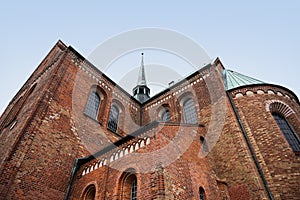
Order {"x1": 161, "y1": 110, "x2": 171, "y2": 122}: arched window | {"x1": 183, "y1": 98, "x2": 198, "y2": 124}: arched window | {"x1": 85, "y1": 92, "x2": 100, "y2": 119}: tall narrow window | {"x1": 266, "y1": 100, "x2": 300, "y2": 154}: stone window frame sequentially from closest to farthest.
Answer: {"x1": 266, "y1": 100, "x2": 300, "y2": 154}: stone window frame < {"x1": 85, "y1": 92, "x2": 100, "y2": 119}: tall narrow window < {"x1": 183, "y1": 98, "x2": 198, "y2": 124}: arched window < {"x1": 161, "y1": 110, "x2": 171, "y2": 122}: arched window

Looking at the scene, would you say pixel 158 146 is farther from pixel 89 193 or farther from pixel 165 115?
pixel 165 115

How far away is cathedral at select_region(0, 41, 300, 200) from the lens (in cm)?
809

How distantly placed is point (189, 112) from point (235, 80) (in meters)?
3.68

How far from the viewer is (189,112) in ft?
52.5

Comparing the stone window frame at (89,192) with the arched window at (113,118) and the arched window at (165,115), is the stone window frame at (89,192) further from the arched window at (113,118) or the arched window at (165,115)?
the arched window at (165,115)

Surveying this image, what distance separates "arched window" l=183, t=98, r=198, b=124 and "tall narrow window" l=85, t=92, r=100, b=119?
242 inches

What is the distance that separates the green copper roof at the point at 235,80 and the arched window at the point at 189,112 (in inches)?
104

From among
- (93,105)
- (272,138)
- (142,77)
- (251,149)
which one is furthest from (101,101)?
(142,77)

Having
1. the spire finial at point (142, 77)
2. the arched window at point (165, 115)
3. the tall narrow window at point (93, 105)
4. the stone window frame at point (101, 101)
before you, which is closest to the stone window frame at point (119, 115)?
the stone window frame at point (101, 101)

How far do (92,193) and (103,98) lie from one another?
8524 mm

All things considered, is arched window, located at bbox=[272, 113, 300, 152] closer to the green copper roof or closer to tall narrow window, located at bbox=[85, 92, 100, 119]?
the green copper roof

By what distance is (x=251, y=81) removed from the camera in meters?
14.7

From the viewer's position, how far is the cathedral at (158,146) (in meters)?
8.09

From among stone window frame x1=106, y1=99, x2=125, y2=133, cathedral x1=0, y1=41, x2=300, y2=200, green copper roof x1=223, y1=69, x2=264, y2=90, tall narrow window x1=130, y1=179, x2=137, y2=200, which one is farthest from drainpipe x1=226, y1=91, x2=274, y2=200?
stone window frame x1=106, y1=99, x2=125, y2=133
